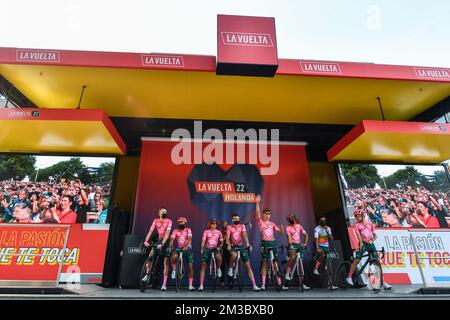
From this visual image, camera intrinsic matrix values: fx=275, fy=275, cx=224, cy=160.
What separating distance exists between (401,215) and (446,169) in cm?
234

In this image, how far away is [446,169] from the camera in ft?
27.9

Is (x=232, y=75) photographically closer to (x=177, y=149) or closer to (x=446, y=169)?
(x=177, y=149)

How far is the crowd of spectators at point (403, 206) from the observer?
7.72 meters

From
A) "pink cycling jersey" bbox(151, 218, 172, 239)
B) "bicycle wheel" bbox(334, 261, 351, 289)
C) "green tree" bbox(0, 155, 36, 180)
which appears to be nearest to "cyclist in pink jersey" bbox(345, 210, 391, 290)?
"bicycle wheel" bbox(334, 261, 351, 289)

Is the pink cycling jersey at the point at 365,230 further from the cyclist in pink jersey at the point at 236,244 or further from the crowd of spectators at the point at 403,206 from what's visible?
the cyclist in pink jersey at the point at 236,244

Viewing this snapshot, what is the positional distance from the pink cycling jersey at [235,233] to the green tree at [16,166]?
5.70m

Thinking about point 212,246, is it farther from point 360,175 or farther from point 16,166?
point 16,166

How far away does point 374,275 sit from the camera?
18.7ft

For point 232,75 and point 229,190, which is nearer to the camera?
point 232,75

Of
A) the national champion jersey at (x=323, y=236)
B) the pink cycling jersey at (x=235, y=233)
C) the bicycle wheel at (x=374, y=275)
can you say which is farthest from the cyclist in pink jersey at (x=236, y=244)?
the bicycle wheel at (x=374, y=275)
